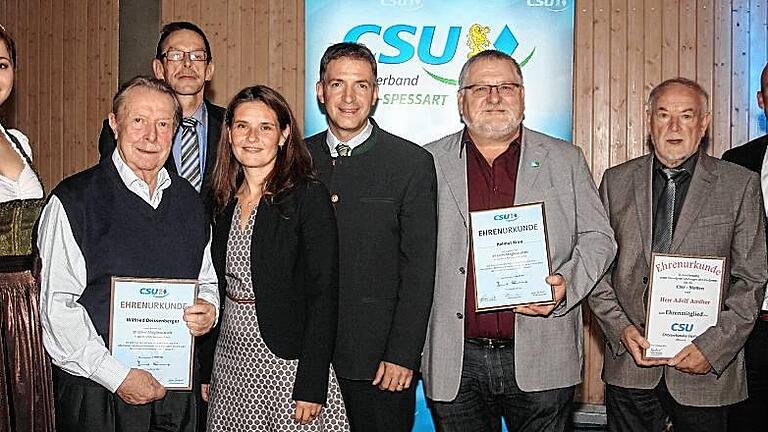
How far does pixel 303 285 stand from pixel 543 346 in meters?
0.91

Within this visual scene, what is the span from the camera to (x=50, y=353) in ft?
9.20

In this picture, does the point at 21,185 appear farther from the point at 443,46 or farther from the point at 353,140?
the point at 443,46

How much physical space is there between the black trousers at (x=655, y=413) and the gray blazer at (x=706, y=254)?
0.04 metres

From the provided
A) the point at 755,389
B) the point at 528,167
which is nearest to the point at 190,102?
the point at 528,167

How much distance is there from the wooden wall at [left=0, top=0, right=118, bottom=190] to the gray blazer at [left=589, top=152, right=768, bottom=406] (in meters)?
4.17

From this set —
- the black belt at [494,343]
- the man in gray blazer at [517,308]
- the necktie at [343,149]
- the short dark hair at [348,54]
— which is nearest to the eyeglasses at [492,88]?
the man in gray blazer at [517,308]

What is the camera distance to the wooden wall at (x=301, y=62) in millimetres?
→ 5812

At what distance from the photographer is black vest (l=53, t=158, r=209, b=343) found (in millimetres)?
2777

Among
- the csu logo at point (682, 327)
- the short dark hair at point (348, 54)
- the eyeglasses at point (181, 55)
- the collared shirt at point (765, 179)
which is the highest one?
the eyeglasses at point (181, 55)

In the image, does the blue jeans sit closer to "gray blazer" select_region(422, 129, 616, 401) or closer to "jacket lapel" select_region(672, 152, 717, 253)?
"gray blazer" select_region(422, 129, 616, 401)

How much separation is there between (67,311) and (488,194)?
152 centimetres

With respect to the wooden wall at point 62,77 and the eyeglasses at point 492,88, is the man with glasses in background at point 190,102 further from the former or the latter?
Answer: the wooden wall at point 62,77

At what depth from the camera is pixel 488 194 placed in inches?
131

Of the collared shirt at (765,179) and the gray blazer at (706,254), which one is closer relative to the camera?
the gray blazer at (706,254)
